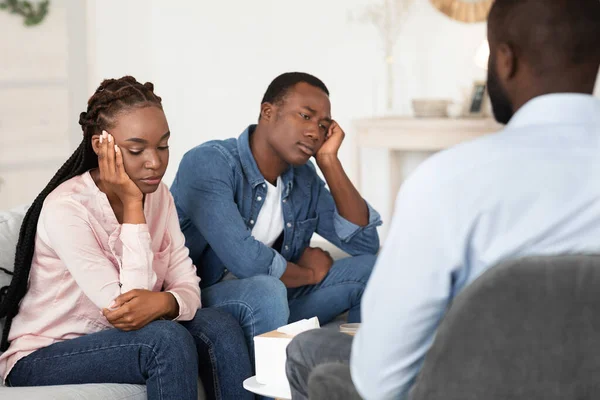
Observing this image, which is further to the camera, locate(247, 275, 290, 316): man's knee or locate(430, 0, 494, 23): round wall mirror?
locate(430, 0, 494, 23): round wall mirror

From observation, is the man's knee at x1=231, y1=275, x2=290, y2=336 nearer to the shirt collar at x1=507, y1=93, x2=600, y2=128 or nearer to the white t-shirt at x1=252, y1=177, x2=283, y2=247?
the white t-shirt at x1=252, y1=177, x2=283, y2=247

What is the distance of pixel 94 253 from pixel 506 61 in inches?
41.2

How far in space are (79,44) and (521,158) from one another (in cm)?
489

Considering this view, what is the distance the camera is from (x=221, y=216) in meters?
2.34

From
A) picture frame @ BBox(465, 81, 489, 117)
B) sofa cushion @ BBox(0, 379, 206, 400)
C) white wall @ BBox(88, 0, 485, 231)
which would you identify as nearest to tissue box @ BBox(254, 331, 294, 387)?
sofa cushion @ BBox(0, 379, 206, 400)

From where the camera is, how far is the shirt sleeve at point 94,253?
189 centimetres

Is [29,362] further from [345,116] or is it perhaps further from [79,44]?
[79,44]

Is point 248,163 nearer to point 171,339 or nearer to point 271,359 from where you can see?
point 171,339

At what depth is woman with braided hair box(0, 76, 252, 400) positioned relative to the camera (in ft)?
6.13

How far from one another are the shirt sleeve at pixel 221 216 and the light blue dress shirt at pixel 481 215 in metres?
1.16

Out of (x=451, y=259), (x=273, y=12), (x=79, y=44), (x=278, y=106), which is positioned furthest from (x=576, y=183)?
(x=79, y=44)

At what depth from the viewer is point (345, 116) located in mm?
5219

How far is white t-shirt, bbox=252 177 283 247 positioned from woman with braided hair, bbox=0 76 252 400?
422mm

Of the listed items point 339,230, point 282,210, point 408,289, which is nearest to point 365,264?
point 339,230
